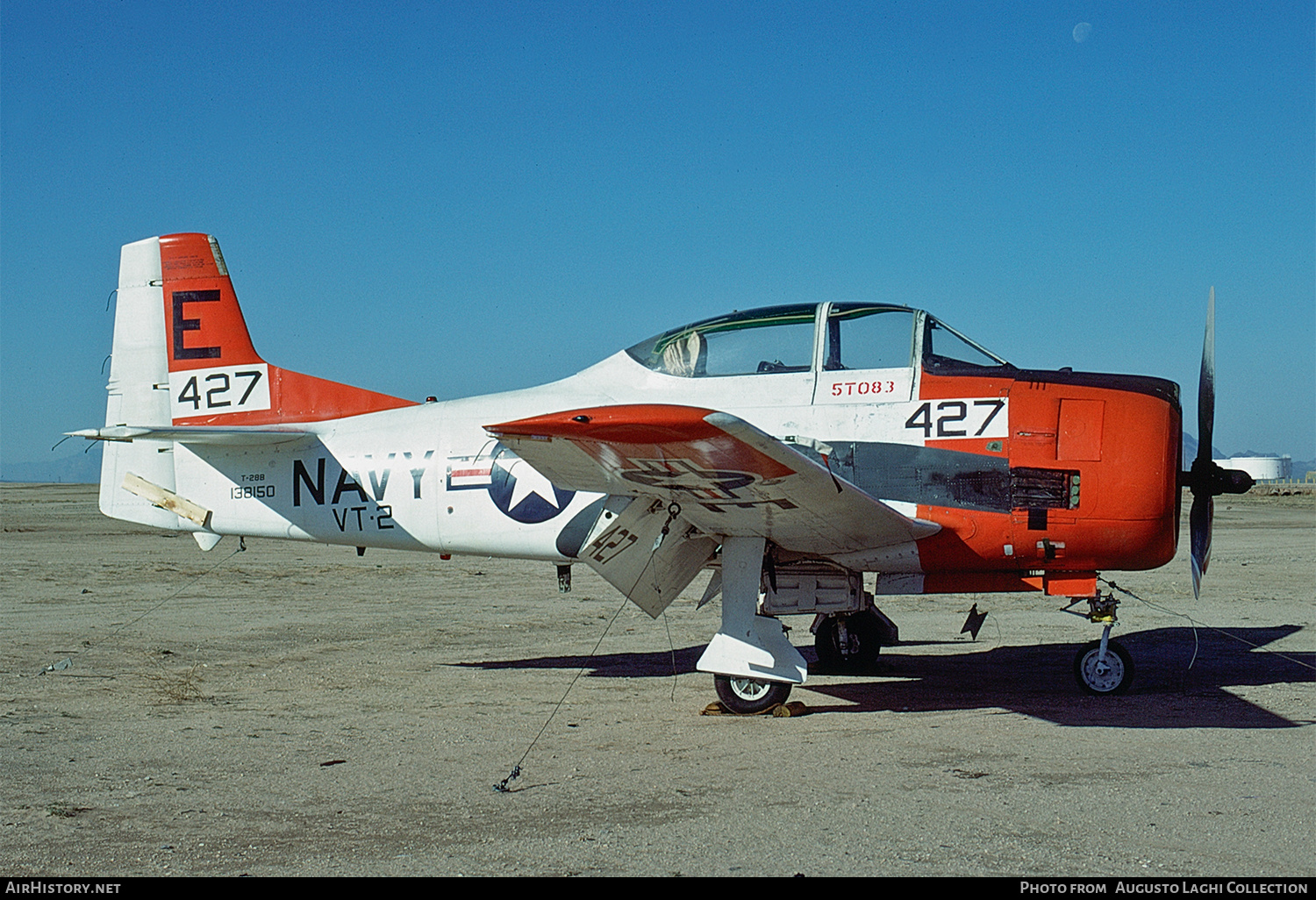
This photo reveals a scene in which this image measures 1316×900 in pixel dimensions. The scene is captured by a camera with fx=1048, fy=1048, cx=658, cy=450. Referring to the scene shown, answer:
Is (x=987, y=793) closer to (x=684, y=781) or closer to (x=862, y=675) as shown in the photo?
(x=684, y=781)

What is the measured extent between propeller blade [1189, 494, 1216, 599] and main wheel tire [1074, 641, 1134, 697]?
0.76 metres

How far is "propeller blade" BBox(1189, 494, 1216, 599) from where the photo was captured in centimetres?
770

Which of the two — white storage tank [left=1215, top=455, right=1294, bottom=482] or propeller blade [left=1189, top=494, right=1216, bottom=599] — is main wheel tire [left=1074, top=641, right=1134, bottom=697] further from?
white storage tank [left=1215, top=455, right=1294, bottom=482]

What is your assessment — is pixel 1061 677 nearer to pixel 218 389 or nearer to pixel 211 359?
pixel 218 389

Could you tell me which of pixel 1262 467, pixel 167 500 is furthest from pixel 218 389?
pixel 1262 467

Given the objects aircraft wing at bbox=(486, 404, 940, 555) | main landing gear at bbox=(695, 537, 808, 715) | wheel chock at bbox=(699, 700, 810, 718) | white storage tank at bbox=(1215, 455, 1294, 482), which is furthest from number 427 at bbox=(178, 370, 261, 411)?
white storage tank at bbox=(1215, 455, 1294, 482)

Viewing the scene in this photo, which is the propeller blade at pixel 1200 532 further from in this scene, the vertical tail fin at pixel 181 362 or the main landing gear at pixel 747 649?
the vertical tail fin at pixel 181 362

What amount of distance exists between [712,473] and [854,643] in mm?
4101

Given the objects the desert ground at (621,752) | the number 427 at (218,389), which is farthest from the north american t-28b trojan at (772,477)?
the desert ground at (621,752)

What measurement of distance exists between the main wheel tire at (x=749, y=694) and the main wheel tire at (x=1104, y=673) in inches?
91.3

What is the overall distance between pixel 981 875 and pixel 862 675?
534 centimetres

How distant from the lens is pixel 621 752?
6281mm
